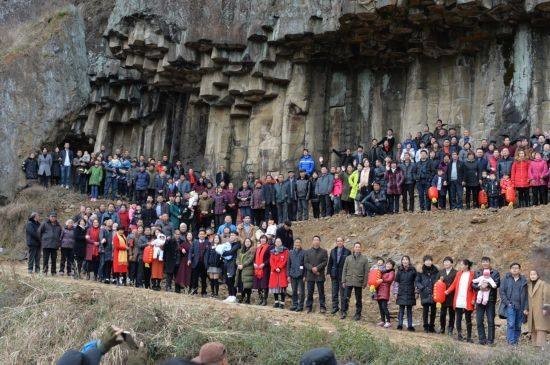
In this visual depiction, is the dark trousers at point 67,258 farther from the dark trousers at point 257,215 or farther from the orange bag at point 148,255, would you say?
the dark trousers at point 257,215

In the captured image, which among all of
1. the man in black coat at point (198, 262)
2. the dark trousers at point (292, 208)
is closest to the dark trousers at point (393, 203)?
the dark trousers at point (292, 208)

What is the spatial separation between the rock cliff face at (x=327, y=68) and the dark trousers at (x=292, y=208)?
3.77 metres

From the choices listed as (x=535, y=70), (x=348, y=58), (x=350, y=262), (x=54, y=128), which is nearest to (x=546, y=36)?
(x=535, y=70)

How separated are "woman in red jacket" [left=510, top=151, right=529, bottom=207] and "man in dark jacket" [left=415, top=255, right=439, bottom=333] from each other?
5.61 m

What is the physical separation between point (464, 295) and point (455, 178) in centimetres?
678

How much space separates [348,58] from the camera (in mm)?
30391

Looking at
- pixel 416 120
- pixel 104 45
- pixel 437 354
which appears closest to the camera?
pixel 437 354

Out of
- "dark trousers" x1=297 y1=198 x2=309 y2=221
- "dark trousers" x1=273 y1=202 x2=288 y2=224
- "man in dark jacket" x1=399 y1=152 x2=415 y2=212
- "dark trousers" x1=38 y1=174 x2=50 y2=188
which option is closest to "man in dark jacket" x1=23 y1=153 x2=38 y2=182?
"dark trousers" x1=38 y1=174 x2=50 y2=188

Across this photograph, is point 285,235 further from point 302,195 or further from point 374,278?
point 302,195

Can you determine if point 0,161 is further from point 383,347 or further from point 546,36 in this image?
point 383,347

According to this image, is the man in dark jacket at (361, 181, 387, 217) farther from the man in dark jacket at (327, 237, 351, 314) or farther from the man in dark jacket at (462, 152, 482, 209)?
the man in dark jacket at (327, 237, 351, 314)

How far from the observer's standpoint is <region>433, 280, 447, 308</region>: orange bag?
16.4 metres

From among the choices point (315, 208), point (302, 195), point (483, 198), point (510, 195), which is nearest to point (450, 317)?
point (510, 195)

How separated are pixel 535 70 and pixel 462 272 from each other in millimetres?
11380
